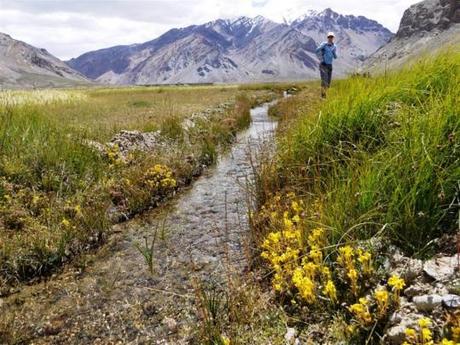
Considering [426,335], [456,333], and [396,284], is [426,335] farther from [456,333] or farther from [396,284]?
[396,284]

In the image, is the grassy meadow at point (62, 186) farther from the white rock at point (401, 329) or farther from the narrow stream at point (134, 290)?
the white rock at point (401, 329)

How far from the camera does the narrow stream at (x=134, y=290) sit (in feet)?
15.8

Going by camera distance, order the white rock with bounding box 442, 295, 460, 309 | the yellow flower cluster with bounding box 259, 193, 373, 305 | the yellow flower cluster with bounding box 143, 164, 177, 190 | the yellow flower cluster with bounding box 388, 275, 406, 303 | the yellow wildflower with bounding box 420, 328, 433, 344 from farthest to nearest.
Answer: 1. the yellow flower cluster with bounding box 143, 164, 177, 190
2. the yellow flower cluster with bounding box 259, 193, 373, 305
3. the yellow flower cluster with bounding box 388, 275, 406, 303
4. the white rock with bounding box 442, 295, 460, 309
5. the yellow wildflower with bounding box 420, 328, 433, 344

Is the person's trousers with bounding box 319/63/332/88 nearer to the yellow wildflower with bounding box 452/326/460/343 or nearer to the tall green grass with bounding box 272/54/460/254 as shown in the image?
the tall green grass with bounding box 272/54/460/254

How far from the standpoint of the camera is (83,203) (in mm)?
7637

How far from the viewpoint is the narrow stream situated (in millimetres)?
4801

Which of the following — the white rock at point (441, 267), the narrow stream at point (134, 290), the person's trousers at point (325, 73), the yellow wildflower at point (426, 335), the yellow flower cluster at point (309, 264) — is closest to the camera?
the yellow wildflower at point (426, 335)

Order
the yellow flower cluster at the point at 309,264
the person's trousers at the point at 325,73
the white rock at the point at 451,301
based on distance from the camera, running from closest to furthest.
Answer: the white rock at the point at 451,301 → the yellow flower cluster at the point at 309,264 → the person's trousers at the point at 325,73

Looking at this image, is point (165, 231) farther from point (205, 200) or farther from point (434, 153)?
point (434, 153)

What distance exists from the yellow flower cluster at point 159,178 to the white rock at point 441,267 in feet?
20.2

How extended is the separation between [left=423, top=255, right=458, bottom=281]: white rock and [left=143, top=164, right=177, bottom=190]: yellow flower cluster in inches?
242

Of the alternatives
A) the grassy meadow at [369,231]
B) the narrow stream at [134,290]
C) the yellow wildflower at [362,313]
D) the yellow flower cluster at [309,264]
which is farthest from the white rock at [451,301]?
the narrow stream at [134,290]

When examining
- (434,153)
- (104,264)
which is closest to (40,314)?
(104,264)

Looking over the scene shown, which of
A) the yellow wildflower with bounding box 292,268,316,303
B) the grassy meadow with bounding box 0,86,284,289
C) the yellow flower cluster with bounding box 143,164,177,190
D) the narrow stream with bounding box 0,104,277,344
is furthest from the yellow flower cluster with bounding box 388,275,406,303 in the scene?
the yellow flower cluster with bounding box 143,164,177,190
